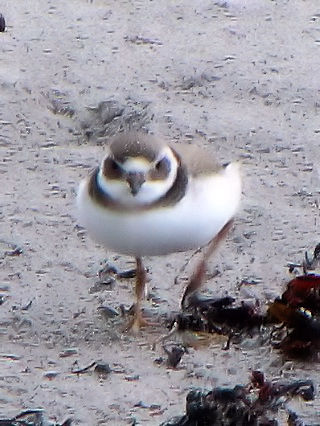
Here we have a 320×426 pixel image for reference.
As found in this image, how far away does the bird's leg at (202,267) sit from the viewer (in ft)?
14.8

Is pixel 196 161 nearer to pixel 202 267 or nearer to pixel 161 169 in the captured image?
pixel 161 169

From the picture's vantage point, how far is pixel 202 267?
461 centimetres

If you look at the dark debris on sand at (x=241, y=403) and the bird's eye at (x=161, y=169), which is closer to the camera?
the dark debris on sand at (x=241, y=403)

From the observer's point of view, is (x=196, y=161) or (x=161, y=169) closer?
(x=161, y=169)

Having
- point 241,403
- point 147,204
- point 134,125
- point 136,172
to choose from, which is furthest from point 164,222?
point 134,125

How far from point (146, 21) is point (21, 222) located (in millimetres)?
1937

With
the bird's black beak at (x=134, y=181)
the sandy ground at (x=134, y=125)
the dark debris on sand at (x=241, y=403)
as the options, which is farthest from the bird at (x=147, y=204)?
the dark debris on sand at (x=241, y=403)

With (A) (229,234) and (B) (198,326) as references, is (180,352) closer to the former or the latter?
(B) (198,326)

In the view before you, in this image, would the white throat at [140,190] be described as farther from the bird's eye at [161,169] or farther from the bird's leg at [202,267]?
the bird's leg at [202,267]

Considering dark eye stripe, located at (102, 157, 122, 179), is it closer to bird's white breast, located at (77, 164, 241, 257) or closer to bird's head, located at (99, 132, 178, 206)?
bird's head, located at (99, 132, 178, 206)

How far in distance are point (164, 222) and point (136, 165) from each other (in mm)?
215

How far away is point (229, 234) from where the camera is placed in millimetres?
4984

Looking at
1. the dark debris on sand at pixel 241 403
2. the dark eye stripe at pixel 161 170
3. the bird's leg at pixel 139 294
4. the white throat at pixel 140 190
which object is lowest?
the bird's leg at pixel 139 294

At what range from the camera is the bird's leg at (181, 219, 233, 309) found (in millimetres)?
4504
